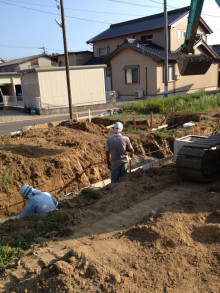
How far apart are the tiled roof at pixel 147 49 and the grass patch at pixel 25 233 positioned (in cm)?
2185

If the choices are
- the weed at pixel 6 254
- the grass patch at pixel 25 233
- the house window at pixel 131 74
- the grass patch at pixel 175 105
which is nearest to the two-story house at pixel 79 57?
the house window at pixel 131 74

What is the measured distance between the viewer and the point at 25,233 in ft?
14.0

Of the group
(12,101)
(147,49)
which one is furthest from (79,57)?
(12,101)

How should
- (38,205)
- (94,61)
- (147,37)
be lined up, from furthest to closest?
(94,61) < (147,37) < (38,205)

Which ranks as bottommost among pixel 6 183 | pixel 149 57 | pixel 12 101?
pixel 6 183

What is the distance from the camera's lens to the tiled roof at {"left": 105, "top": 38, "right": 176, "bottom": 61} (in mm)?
24438

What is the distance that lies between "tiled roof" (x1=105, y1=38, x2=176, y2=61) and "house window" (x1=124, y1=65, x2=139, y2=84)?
5.67 ft

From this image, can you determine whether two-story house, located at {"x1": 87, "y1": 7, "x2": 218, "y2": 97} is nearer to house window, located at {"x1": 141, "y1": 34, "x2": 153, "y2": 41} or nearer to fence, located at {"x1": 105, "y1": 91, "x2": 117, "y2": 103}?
house window, located at {"x1": 141, "y1": 34, "x2": 153, "y2": 41}

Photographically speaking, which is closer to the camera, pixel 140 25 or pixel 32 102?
pixel 32 102

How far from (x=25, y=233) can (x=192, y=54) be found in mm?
6053

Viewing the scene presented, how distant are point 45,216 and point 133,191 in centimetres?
188

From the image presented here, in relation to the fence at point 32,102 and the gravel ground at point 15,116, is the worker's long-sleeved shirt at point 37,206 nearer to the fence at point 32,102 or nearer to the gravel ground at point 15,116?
the gravel ground at point 15,116

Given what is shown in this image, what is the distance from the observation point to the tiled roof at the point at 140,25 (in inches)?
1085

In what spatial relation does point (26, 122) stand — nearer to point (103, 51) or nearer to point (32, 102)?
point (32, 102)
